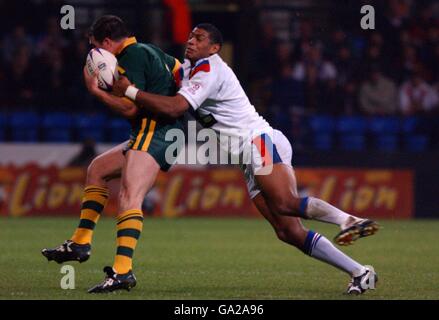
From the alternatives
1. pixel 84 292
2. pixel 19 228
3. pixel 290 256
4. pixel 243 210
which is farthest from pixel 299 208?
pixel 243 210

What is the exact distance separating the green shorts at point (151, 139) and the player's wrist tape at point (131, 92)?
1.02 ft

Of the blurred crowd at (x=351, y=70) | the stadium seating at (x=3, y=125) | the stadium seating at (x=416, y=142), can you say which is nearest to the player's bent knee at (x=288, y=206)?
the blurred crowd at (x=351, y=70)

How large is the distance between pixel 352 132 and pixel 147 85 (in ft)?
32.9

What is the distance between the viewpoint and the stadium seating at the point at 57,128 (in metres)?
17.5

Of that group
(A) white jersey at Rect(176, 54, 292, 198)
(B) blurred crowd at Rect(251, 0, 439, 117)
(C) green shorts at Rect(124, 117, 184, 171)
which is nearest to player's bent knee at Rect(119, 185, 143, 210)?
(C) green shorts at Rect(124, 117, 184, 171)

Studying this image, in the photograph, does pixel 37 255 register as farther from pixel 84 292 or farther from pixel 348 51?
pixel 348 51

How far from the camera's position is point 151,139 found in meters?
7.87

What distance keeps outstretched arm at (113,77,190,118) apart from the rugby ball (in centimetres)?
18

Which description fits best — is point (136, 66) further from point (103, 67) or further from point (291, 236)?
point (291, 236)

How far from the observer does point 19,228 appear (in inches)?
552

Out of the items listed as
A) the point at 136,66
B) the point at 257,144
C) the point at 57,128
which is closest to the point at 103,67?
the point at 136,66

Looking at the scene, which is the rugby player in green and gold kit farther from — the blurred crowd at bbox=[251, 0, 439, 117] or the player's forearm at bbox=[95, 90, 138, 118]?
the blurred crowd at bbox=[251, 0, 439, 117]

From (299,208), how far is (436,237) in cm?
648

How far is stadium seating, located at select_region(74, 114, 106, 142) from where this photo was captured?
17.4 m
